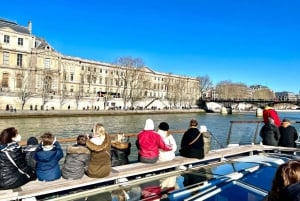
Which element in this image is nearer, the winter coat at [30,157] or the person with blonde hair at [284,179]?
the person with blonde hair at [284,179]

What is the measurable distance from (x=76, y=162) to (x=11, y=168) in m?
1.00

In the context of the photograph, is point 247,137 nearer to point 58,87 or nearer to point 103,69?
point 58,87

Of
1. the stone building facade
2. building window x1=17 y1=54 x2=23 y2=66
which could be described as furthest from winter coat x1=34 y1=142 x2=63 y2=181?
building window x1=17 y1=54 x2=23 y2=66

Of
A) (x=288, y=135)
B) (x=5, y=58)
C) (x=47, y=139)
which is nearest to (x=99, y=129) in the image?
(x=47, y=139)

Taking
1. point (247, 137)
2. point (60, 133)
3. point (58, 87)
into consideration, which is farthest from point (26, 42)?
point (247, 137)

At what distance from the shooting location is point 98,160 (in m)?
5.25

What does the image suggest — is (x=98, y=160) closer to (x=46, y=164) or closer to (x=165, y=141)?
(x=46, y=164)

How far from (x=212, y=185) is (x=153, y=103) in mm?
75038

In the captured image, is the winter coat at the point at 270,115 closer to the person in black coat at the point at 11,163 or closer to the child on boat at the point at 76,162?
the child on boat at the point at 76,162

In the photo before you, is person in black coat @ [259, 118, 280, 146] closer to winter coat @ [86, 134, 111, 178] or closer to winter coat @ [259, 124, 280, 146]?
winter coat @ [259, 124, 280, 146]

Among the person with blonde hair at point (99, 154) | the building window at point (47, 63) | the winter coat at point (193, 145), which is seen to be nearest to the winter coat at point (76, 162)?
the person with blonde hair at point (99, 154)

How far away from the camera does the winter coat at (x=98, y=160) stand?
5.25m

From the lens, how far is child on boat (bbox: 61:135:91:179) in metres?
5.13

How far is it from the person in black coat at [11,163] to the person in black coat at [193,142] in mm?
3630
